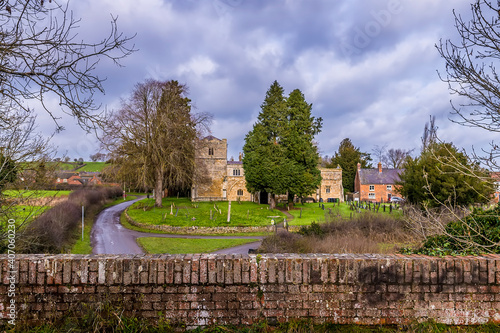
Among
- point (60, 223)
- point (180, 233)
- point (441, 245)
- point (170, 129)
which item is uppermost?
point (170, 129)

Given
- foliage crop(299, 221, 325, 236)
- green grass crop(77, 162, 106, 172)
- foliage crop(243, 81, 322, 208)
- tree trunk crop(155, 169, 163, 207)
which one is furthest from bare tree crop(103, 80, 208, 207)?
green grass crop(77, 162, 106, 172)

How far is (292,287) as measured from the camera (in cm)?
396

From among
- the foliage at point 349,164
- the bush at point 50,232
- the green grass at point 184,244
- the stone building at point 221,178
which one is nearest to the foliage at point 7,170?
the bush at point 50,232

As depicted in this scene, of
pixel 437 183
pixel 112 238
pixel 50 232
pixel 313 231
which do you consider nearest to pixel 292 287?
pixel 313 231

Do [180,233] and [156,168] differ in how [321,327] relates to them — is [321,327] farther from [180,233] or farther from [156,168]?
[156,168]

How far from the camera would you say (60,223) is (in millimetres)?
15820

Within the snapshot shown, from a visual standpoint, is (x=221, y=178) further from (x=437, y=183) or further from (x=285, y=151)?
(x=437, y=183)

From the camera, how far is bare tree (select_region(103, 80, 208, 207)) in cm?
3006

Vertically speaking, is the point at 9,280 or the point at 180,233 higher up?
the point at 9,280

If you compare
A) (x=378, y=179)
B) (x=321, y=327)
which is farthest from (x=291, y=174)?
(x=321, y=327)

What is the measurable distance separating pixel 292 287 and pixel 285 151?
32.0 metres

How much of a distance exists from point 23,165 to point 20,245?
255 cm

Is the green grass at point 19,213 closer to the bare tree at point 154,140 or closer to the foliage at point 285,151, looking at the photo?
the bare tree at point 154,140

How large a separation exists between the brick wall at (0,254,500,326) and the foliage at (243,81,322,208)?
1195 inches
